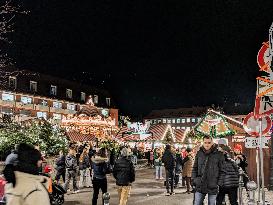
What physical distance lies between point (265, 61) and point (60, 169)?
9.16 m

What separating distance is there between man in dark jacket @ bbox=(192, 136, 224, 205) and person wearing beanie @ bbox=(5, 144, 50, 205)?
4.30 metres

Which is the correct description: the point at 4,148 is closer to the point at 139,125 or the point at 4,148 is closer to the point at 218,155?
the point at 139,125

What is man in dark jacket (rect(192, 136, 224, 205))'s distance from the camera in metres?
7.85

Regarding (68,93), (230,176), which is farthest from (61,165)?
(68,93)

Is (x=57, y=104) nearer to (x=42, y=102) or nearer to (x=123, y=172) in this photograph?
(x=42, y=102)

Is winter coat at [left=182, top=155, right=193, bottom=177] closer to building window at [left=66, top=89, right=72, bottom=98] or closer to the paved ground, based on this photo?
the paved ground

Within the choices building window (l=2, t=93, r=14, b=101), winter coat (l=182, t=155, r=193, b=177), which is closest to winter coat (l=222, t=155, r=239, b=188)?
winter coat (l=182, t=155, r=193, b=177)

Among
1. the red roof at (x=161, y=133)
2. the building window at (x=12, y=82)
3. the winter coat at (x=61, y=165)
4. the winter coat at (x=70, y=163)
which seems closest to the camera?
the winter coat at (x=70, y=163)

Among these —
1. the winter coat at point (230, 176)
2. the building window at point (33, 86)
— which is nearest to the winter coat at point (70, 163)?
the winter coat at point (230, 176)

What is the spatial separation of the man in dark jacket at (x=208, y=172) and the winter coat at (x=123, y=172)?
2.79m

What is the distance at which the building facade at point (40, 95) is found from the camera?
2203 inches

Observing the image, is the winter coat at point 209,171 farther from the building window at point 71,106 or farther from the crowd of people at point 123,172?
the building window at point 71,106

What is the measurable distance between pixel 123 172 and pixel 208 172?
3109 millimetres

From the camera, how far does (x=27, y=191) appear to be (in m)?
4.02
